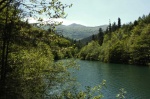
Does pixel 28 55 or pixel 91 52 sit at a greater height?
pixel 28 55

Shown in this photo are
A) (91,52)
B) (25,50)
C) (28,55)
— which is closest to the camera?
(25,50)

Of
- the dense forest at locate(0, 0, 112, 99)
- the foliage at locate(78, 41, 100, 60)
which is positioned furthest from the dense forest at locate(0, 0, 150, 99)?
the foliage at locate(78, 41, 100, 60)

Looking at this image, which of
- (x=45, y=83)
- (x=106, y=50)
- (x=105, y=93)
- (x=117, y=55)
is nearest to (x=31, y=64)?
(x=45, y=83)

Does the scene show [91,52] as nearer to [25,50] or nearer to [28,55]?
[28,55]

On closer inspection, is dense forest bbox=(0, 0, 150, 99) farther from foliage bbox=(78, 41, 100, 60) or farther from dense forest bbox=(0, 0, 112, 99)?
foliage bbox=(78, 41, 100, 60)

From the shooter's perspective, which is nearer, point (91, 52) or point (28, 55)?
point (28, 55)

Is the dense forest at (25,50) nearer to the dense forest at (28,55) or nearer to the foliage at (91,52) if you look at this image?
the dense forest at (28,55)

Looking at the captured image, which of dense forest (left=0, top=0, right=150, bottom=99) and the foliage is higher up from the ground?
dense forest (left=0, top=0, right=150, bottom=99)

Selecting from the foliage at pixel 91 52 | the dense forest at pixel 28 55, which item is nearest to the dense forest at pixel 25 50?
the dense forest at pixel 28 55

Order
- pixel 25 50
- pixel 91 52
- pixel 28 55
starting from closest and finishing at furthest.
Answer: pixel 25 50
pixel 28 55
pixel 91 52

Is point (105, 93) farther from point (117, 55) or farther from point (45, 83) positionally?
point (117, 55)

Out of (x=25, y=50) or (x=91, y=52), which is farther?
(x=91, y=52)

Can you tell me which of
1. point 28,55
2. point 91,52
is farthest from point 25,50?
point 91,52

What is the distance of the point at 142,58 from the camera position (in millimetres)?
126250
